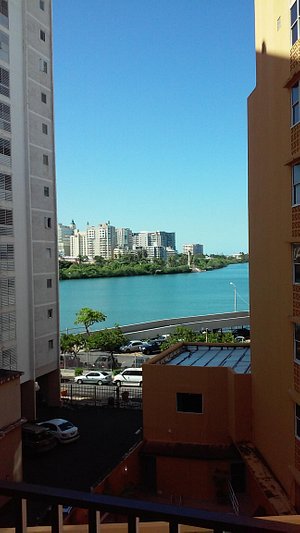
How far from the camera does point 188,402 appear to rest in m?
8.88

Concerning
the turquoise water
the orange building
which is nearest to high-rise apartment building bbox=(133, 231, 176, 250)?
the turquoise water

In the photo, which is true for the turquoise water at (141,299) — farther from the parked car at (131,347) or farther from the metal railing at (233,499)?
the metal railing at (233,499)

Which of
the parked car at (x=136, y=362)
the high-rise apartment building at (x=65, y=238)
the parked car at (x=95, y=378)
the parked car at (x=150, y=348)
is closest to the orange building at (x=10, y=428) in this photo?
the parked car at (x=95, y=378)

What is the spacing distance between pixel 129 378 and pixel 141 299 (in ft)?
144

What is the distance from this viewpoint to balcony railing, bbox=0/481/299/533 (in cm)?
104

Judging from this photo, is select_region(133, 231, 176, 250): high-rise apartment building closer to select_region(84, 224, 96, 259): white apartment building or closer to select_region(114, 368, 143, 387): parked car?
select_region(84, 224, 96, 259): white apartment building

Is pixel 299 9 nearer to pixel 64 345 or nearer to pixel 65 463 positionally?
pixel 65 463

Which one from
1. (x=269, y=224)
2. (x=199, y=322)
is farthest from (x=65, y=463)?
(x=199, y=322)

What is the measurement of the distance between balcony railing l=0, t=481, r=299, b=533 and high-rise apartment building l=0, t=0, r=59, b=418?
12.7 meters

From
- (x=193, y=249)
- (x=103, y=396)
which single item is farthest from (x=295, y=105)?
(x=193, y=249)

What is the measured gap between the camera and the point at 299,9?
5.28 m

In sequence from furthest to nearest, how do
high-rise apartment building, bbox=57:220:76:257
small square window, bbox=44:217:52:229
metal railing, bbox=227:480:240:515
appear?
high-rise apartment building, bbox=57:220:76:257
small square window, bbox=44:217:52:229
metal railing, bbox=227:480:240:515

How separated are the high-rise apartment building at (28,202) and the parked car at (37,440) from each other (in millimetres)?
2238

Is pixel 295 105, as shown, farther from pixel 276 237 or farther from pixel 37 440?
A: pixel 37 440
